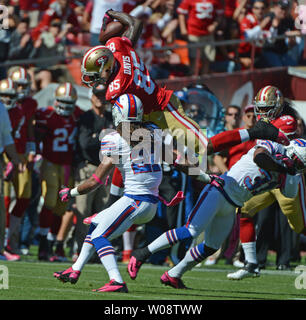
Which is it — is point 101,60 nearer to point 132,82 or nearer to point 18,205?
point 132,82

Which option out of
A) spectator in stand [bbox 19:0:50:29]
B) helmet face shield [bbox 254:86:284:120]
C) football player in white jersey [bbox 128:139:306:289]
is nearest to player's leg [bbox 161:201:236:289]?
football player in white jersey [bbox 128:139:306:289]

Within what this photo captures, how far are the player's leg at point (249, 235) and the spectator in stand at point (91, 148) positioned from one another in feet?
8.06

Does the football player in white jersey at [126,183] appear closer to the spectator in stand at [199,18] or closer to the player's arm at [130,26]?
the player's arm at [130,26]

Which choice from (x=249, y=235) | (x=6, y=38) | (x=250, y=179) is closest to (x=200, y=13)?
(x=6, y=38)

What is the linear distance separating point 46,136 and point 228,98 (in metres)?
2.91

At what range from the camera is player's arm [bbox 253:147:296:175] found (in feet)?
26.4

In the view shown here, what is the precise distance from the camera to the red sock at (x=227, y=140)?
25.1ft

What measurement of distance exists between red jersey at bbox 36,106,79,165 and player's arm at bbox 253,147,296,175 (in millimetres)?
3861

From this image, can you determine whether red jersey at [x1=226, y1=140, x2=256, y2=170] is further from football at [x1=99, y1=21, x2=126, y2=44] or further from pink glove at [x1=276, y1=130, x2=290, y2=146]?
pink glove at [x1=276, y1=130, x2=290, y2=146]

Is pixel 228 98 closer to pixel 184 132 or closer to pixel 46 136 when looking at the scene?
pixel 46 136

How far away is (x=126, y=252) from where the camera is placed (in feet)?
36.9

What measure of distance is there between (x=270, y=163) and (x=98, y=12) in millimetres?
6268

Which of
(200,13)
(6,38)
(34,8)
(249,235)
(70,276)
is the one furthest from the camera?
(34,8)

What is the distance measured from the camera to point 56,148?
37.2ft
